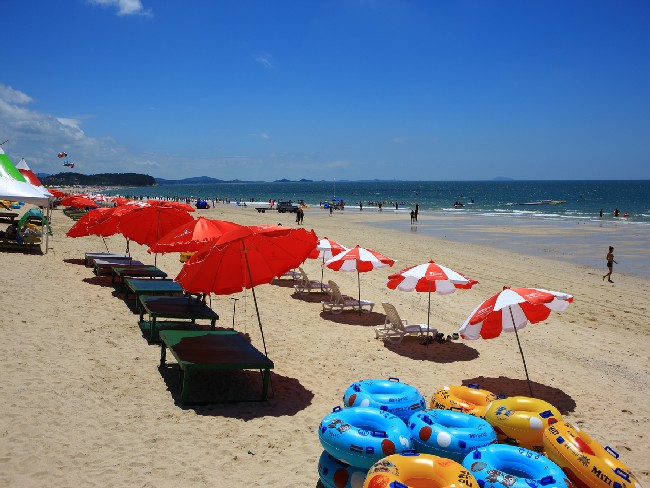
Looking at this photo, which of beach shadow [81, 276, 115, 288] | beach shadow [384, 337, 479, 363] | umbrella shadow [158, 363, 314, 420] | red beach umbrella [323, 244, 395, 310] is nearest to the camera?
umbrella shadow [158, 363, 314, 420]

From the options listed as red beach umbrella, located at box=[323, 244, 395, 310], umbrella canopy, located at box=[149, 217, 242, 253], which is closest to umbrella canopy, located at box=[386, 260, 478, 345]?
red beach umbrella, located at box=[323, 244, 395, 310]

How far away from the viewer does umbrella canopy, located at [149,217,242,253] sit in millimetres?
8711

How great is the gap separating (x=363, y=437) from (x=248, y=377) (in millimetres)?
3899

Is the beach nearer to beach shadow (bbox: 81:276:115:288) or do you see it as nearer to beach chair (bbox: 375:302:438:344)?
beach shadow (bbox: 81:276:115:288)

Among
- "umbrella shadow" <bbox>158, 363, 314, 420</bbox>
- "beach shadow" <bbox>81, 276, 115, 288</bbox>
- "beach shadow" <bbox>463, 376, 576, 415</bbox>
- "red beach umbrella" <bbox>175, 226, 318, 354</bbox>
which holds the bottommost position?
"beach shadow" <bbox>463, 376, 576, 415</bbox>

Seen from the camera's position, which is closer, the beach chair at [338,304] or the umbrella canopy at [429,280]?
the umbrella canopy at [429,280]

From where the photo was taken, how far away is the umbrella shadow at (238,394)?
6.97 metres

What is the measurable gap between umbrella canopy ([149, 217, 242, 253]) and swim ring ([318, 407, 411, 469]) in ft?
14.4

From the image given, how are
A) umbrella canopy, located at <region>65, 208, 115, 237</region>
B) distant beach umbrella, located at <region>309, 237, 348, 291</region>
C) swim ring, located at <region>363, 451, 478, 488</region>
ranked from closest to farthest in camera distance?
1. swim ring, located at <region>363, 451, 478, 488</region>
2. distant beach umbrella, located at <region>309, 237, 348, 291</region>
3. umbrella canopy, located at <region>65, 208, 115, 237</region>

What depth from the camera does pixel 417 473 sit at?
14.0ft

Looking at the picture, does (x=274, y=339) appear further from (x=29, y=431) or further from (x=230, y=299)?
(x=29, y=431)

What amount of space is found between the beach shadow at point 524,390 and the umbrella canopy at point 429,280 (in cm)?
198

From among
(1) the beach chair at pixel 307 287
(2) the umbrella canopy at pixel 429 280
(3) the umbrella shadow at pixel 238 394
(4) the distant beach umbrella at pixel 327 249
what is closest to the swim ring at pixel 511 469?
(3) the umbrella shadow at pixel 238 394

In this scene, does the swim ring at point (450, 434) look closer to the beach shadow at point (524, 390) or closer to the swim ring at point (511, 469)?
the swim ring at point (511, 469)
